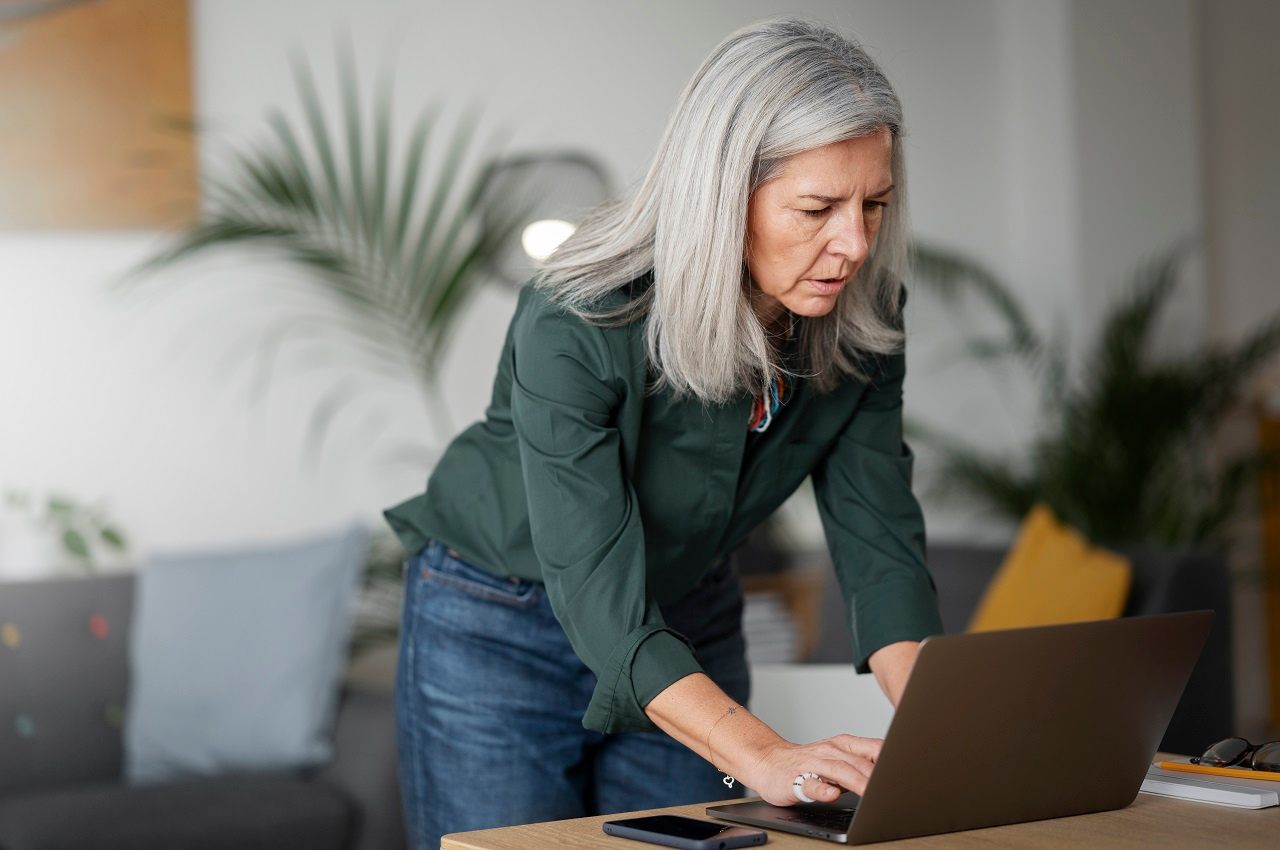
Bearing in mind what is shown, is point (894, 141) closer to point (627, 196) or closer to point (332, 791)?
point (627, 196)

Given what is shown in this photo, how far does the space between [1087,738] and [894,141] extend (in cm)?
60

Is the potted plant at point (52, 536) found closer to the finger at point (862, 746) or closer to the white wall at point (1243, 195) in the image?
the finger at point (862, 746)

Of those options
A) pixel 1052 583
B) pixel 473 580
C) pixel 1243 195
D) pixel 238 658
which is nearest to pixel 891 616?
pixel 473 580

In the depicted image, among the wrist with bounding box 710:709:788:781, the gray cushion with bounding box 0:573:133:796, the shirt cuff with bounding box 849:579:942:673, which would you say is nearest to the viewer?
the wrist with bounding box 710:709:788:781

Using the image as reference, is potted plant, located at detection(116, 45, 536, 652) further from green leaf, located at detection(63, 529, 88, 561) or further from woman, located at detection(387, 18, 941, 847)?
woman, located at detection(387, 18, 941, 847)

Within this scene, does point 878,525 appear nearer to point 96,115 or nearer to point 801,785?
point 801,785

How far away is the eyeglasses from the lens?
1367 millimetres

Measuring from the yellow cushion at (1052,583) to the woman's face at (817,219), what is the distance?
1667mm

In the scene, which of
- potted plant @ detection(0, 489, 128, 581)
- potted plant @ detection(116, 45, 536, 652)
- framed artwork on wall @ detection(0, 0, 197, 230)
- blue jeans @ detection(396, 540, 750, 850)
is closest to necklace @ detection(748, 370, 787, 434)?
blue jeans @ detection(396, 540, 750, 850)

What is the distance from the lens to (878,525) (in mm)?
1614

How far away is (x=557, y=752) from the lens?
1625mm

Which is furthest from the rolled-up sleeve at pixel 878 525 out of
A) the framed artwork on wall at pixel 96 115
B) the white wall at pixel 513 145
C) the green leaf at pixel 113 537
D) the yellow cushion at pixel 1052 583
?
the framed artwork on wall at pixel 96 115

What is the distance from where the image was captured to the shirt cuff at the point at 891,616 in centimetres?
152

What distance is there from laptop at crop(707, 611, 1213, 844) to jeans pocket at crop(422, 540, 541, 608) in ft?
1.52
